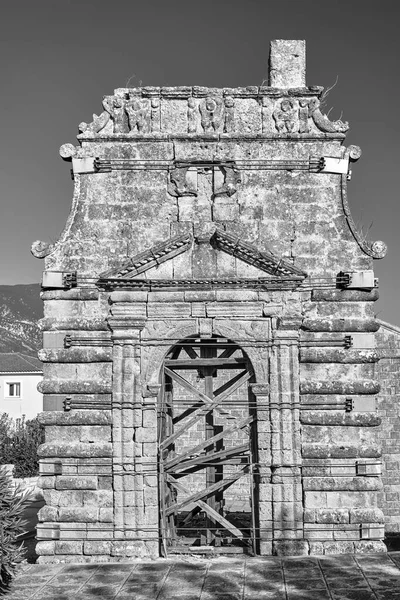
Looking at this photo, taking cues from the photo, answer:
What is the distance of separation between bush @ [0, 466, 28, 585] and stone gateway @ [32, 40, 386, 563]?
947mm

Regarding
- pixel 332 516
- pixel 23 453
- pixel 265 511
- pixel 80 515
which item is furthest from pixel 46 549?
pixel 23 453

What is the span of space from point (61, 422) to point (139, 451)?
48.8 inches

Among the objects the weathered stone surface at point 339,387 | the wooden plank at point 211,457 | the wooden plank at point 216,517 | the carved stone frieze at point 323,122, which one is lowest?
the wooden plank at point 216,517

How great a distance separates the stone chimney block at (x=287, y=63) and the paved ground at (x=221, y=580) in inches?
280

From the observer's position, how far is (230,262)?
470 inches

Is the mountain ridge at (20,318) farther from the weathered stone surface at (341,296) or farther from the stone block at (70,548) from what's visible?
the weathered stone surface at (341,296)

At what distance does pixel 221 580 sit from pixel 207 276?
4.24 meters

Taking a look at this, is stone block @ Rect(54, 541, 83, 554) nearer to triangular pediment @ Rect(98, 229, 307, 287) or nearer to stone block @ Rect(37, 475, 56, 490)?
stone block @ Rect(37, 475, 56, 490)

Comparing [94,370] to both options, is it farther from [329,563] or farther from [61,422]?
[329,563]

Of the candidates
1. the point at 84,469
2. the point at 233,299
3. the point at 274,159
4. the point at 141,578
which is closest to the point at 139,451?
the point at 84,469

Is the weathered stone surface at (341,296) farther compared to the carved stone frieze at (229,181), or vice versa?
the carved stone frieze at (229,181)

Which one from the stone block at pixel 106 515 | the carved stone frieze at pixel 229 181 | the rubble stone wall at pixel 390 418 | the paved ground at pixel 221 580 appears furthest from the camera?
the rubble stone wall at pixel 390 418

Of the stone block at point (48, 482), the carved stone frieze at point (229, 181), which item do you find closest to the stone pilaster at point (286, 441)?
the carved stone frieze at point (229, 181)

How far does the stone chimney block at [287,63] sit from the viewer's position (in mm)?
12562
